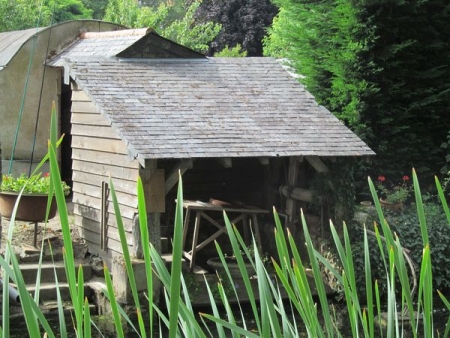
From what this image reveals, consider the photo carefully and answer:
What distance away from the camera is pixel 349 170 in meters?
11.3

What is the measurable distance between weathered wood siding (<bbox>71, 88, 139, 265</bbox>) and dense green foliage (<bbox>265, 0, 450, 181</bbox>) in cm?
398

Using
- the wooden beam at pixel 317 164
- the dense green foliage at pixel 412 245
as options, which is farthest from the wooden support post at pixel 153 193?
the dense green foliage at pixel 412 245

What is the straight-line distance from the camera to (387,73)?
13.3 m

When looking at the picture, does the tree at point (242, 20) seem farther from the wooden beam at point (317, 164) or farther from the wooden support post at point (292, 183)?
the wooden beam at point (317, 164)

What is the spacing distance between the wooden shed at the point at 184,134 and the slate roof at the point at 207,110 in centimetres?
2

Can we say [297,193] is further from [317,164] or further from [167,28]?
[167,28]

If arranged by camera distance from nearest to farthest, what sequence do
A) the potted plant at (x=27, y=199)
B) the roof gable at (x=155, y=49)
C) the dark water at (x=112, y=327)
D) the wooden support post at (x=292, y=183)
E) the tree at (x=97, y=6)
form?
the dark water at (x=112, y=327), the potted plant at (x=27, y=199), the wooden support post at (x=292, y=183), the roof gable at (x=155, y=49), the tree at (x=97, y=6)

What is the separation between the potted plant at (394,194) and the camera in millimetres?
12336

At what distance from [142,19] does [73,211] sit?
30.5 feet

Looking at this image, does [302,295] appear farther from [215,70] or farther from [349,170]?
[215,70]

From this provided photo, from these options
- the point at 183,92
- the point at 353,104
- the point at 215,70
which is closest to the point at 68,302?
the point at 183,92

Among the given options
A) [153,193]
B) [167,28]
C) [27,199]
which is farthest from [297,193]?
[167,28]

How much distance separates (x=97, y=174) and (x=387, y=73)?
4.90m

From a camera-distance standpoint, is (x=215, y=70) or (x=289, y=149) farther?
(x=215, y=70)
